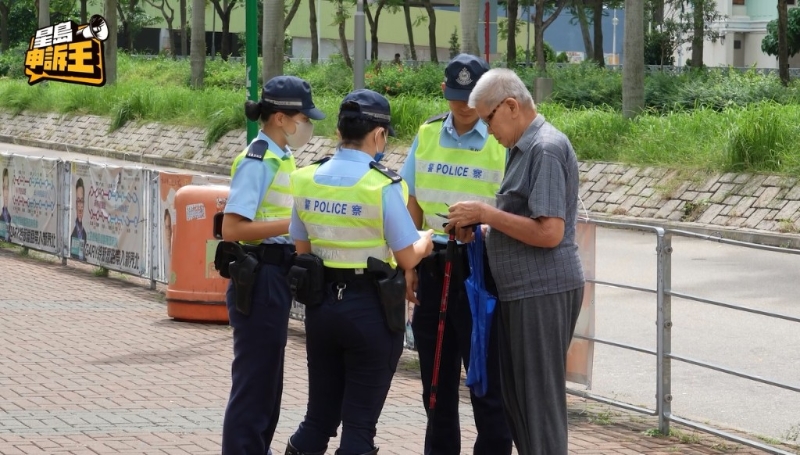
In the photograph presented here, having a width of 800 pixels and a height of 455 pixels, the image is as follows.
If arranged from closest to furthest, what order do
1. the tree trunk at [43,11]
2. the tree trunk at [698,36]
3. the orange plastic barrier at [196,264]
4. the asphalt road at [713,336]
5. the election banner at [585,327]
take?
the election banner at [585,327]
the asphalt road at [713,336]
the orange plastic barrier at [196,264]
the tree trunk at [43,11]
the tree trunk at [698,36]

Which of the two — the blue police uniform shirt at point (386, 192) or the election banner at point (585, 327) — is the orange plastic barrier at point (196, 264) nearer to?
the election banner at point (585, 327)

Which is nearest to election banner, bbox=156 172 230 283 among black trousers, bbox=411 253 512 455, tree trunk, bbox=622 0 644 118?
black trousers, bbox=411 253 512 455

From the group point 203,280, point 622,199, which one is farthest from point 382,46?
point 203,280

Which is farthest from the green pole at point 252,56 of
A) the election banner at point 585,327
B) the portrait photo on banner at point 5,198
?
the election banner at point 585,327

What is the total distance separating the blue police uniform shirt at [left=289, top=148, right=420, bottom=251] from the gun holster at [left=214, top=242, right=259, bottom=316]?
616 mm

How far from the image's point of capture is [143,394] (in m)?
7.80

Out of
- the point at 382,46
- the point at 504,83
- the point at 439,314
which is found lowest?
the point at 439,314

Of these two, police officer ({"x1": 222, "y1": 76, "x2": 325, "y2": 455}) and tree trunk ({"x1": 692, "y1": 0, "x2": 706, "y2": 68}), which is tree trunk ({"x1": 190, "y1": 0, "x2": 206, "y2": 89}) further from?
police officer ({"x1": 222, "y1": 76, "x2": 325, "y2": 455})

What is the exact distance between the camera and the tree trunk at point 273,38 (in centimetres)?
2670

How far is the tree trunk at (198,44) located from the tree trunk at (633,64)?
14725 mm

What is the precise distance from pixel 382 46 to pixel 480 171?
289 feet

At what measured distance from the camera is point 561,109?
24.8 m

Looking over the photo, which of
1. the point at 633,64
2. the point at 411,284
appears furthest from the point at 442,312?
the point at 633,64

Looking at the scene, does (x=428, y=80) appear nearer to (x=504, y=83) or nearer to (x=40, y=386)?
(x=40, y=386)
